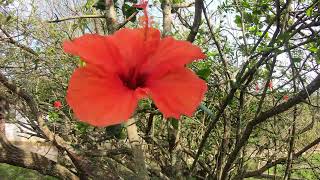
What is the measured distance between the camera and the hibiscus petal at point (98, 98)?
0.64 metres

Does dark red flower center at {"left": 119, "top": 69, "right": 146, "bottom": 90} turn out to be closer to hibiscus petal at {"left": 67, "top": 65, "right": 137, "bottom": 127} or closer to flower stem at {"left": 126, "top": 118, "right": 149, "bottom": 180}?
hibiscus petal at {"left": 67, "top": 65, "right": 137, "bottom": 127}

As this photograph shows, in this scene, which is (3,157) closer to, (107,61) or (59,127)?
(59,127)

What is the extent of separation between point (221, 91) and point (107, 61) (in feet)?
8.65

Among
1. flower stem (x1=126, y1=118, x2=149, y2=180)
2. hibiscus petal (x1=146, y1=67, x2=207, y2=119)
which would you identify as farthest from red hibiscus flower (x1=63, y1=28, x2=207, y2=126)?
flower stem (x1=126, y1=118, x2=149, y2=180)

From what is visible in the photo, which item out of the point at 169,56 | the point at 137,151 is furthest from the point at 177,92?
the point at 137,151

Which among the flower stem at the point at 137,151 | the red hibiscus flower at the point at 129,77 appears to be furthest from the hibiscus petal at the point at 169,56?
the flower stem at the point at 137,151

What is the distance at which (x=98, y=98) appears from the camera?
67 cm

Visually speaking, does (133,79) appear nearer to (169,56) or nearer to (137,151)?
(169,56)

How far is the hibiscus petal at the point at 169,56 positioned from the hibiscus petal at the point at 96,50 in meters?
0.06

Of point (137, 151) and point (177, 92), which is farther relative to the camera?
point (137, 151)

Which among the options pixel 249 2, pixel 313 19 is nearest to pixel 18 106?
pixel 249 2

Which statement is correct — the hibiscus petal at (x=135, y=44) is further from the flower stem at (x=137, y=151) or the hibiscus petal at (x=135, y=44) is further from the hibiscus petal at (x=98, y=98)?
the flower stem at (x=137, y=151)

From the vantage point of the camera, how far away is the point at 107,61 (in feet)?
2.30

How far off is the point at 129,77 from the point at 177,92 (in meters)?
0.09
